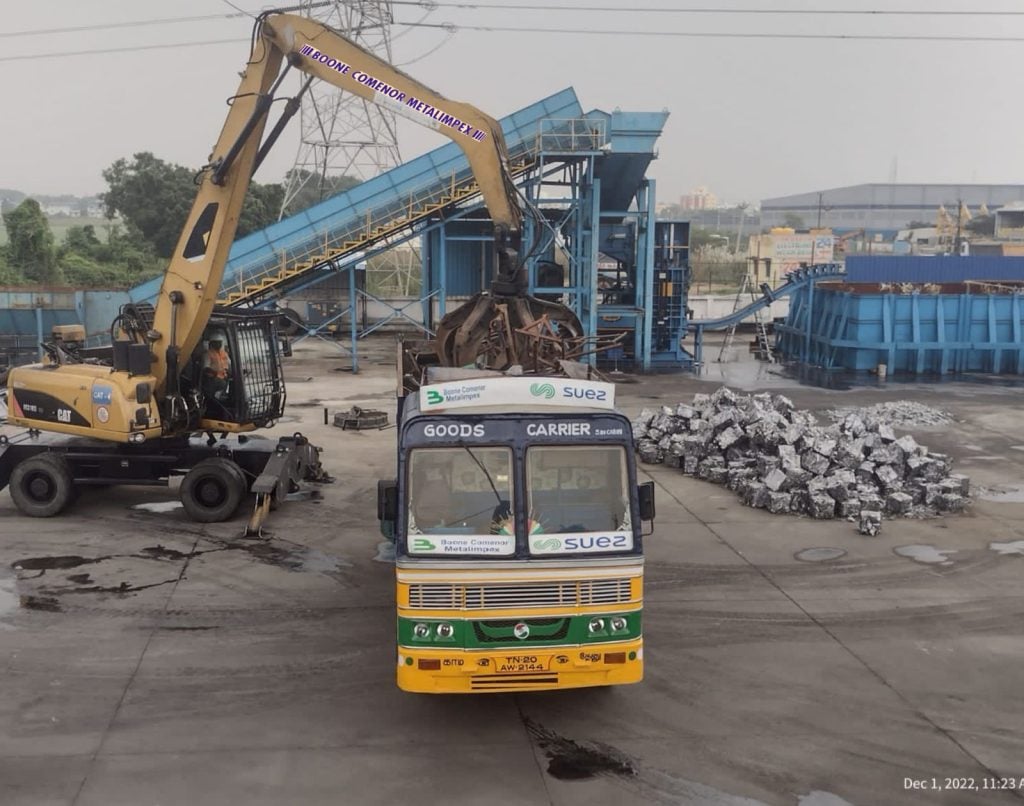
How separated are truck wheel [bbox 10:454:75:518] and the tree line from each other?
35.8m

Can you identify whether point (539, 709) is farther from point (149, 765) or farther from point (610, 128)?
point (610, 128)

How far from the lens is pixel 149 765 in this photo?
723 cm

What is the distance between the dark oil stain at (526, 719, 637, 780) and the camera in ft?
23.6

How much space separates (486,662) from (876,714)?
12.6 ft

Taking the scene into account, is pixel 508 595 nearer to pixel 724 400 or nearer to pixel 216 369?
pixel 216 369

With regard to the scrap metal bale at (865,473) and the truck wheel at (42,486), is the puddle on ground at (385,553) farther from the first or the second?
the scrap metal bale at (865,473)

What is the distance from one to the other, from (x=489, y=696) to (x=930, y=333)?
28855 millimetres

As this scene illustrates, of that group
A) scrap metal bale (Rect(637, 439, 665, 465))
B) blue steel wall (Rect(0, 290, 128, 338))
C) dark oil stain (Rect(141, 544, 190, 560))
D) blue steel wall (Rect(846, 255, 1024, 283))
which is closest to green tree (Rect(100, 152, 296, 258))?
blue steel wall (Rect(0, 290, 128, 338))

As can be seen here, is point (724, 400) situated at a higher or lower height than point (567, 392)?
lower

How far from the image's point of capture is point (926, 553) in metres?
13.0

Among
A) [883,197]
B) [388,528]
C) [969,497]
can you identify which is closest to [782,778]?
→ [388,528]

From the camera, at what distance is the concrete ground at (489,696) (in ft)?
23.4

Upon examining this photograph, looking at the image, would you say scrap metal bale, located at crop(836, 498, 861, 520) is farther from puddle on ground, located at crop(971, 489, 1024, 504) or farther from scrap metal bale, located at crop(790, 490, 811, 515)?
puddle on ground, located at crop(971, 489, 1024, 504)

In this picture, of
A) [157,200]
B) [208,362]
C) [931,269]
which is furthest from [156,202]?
[208,362]
